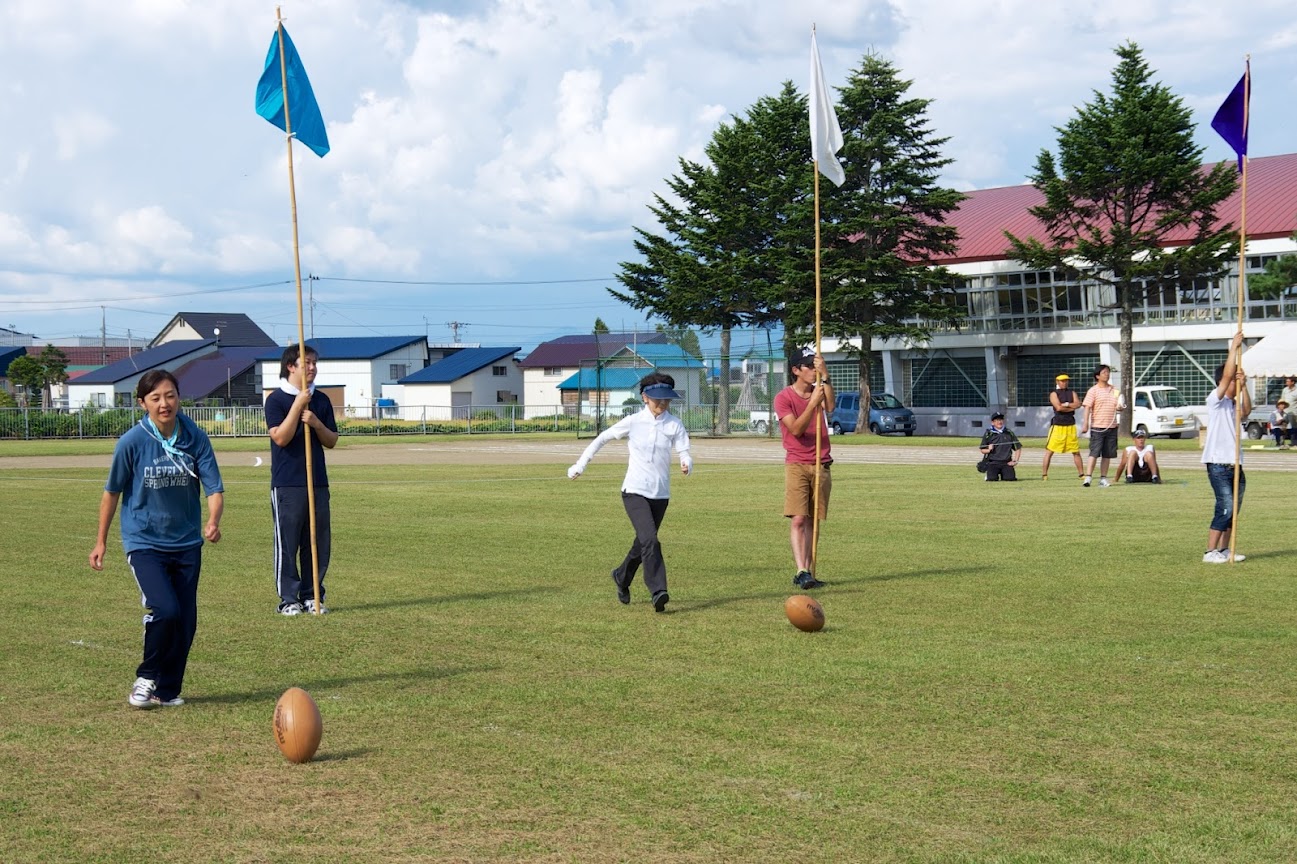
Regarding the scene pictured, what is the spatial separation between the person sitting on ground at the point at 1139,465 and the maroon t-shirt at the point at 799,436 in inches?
594

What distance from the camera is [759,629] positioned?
10938 mm

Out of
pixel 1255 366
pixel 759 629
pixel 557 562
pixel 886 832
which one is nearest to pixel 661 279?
pixel 1255 366

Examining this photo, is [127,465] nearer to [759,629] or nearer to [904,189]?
[759,629]

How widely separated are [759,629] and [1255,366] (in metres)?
40.6

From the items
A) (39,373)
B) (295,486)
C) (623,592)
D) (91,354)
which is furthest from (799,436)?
(91,354)

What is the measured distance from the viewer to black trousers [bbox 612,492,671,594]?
467 inches

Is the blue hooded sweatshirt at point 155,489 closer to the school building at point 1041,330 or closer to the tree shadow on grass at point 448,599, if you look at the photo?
the tree shadow on grass at point 448,599

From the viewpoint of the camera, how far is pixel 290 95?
42.2 feet

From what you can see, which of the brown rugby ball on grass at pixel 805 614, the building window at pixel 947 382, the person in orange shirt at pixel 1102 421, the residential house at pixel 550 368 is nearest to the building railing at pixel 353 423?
the building window at pixel 947 382

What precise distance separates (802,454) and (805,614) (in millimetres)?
2989

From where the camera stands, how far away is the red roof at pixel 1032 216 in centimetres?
6291

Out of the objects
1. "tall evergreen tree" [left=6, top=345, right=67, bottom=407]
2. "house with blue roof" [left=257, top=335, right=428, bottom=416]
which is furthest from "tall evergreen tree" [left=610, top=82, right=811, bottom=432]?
"tall evergreen tree" [left=6, top=345, right=67, bottom=407]

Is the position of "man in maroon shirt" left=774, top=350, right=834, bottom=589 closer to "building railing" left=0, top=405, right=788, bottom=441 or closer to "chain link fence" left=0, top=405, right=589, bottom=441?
"building railing" left=0, top=405, right=788, bottom=441

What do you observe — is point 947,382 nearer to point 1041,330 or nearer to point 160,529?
point 1041,330
